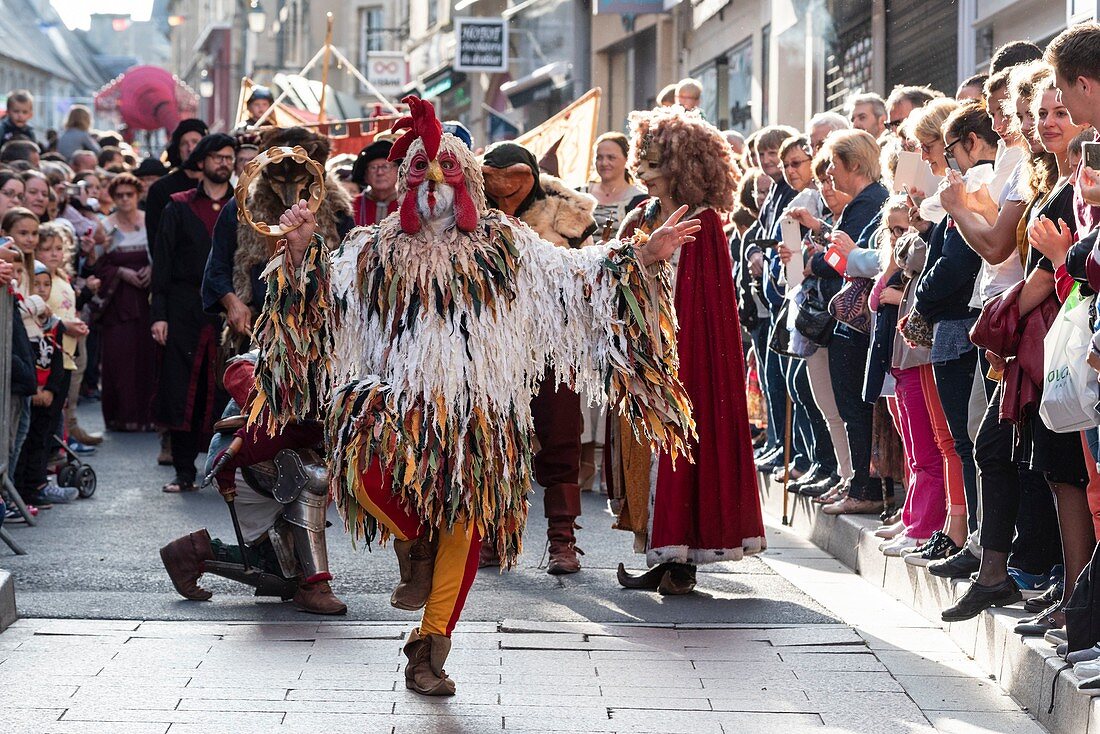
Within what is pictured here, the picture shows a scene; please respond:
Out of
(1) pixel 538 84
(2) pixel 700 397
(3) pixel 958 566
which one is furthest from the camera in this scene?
(1) pixel 538 84

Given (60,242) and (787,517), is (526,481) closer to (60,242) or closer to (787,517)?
(787,517)

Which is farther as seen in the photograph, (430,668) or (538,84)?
(538,84)

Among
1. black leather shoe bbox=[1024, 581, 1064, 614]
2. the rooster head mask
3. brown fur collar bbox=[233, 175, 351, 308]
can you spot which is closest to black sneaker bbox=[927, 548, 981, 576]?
black leather shoe bbox=[1024, 581, 1064, 614]

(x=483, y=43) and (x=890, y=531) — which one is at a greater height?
(x=483, y=43)

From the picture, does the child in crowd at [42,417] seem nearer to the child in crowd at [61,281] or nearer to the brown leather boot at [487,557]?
the child in crowd at [61,281]

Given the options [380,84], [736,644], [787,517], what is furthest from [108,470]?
[380,84]

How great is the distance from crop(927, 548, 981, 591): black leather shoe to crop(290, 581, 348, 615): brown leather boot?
7.64ft

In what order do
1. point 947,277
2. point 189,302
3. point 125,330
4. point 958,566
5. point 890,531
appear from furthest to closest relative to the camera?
point 125,330 → point 189,302 → point 890,531 → point 947,277 → point 958,566

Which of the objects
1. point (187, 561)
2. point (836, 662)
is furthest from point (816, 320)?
point (187, 561)

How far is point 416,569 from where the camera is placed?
580cm

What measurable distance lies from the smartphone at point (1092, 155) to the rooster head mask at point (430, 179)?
1.94 metres

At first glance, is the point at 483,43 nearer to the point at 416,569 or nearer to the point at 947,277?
the point at 947,277

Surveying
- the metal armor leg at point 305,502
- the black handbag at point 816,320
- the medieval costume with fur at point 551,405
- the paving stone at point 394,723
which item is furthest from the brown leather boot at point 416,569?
the black handbag at point 816,320

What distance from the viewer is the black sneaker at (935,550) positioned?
7070 millimetres
